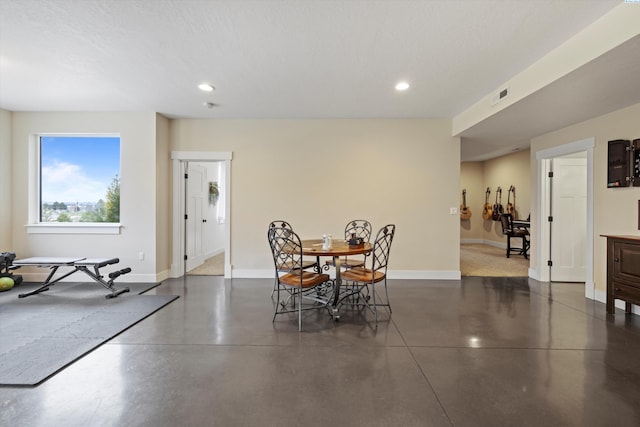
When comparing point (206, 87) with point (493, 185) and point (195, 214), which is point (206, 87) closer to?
point (195, 214)

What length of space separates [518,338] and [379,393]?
164 centimetres

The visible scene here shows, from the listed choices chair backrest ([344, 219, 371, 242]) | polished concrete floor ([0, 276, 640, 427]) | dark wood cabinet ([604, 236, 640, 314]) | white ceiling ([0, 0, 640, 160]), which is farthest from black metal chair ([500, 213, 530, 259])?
chair backrest ([344, 219, 371, 242])

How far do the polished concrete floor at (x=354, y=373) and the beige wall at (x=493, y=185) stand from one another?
4907mm

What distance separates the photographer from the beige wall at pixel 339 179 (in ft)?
15.9

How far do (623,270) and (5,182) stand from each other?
8454 millimetres

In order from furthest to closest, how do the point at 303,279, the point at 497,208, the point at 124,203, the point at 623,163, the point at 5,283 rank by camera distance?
the point at 497,208, the point at 124,203, the point at 5,283, the point at 623,163, the point at 303,279

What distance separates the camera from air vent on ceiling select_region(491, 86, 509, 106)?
334 centimetres

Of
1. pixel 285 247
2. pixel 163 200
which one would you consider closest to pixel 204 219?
pixel 163 200

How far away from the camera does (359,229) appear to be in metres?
4.77

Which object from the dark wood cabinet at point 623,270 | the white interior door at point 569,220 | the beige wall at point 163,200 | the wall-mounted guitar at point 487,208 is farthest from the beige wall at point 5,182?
the wall-mounted guitar at point 487,208

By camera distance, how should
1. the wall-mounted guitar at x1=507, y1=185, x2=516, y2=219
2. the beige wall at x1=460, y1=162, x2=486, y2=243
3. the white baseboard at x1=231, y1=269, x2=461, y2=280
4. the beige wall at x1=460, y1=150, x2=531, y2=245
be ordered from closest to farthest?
the white baseboard at x1=231, y1=269, x2=461, y2=280
the beige wall at x1=460, y1=150, x2=531, y2=245
the wall-mounted guitar at x1=507, y1=185, x2=516, y2=219
the beige wall at x1=460, y1=162, x2=486, y2=243

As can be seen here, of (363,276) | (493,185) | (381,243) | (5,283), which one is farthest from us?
(493,185)

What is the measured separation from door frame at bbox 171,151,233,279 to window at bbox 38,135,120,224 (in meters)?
0.87

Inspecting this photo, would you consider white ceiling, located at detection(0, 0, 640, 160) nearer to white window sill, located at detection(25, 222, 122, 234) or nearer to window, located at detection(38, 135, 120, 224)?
window, located at detection(38, 135, 120, 224)
